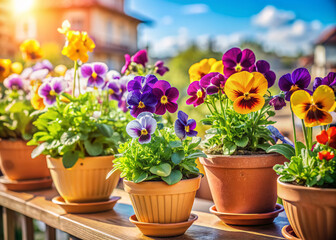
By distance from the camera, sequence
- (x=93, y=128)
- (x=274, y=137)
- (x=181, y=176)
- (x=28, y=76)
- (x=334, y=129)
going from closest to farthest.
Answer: (x=334, y=129) → (x=181, y=176) → (x=274, y=137) → (x=93, y=128) → (x=28, y=76)

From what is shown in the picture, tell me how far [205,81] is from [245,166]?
0.79 ft

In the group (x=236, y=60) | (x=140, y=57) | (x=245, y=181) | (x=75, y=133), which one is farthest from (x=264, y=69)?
(x=75, y=133)

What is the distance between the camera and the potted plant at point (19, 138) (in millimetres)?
1672

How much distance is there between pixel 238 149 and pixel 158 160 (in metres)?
0.23

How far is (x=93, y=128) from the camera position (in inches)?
51.9

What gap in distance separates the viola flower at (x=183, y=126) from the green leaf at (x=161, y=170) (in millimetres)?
86

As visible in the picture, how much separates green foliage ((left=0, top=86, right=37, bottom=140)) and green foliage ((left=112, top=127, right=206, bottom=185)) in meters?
0.78

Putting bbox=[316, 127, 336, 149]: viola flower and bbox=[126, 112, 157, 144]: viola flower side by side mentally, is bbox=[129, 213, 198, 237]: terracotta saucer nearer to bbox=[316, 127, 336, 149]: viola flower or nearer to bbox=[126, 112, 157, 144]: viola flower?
bbox=[126, 112, 157, 144]: viola flower

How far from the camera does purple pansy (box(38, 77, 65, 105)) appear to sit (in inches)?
53.7

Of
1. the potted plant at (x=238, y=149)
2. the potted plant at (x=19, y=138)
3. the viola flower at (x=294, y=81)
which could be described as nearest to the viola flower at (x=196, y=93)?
the potted plant at (x=238, y=149)

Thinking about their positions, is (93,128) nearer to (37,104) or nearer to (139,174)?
(37,104)

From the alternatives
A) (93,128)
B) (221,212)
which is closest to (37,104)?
(93,128)

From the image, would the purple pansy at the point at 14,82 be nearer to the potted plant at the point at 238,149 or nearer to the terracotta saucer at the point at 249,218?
the potted plant at the point at 238,149

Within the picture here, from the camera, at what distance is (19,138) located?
1.70 m
